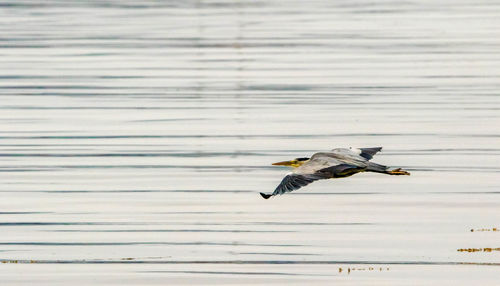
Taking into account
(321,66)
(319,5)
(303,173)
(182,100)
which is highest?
(319,5)

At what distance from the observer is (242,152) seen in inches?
435

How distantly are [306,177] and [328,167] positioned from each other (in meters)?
0.38

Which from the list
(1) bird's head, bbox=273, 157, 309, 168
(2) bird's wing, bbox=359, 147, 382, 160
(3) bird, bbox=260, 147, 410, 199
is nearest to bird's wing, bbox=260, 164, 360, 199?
(3) bird, bbox=260, 147, 410, 199

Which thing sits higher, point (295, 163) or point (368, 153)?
point (368, 153)

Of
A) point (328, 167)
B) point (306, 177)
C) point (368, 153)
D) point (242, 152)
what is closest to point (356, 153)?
point (368, 153)

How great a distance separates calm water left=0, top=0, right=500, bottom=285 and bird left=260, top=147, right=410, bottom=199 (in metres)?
0.22

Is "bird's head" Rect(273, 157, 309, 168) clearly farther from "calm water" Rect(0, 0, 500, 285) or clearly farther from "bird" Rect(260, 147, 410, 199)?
"calm water" Rect(0, 0, 500, 285)

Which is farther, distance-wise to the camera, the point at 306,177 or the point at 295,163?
the point at 295,163

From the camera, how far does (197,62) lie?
56.9ft

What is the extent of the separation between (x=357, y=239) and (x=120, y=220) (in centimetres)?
147

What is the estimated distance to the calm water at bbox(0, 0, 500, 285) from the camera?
24.9 feet

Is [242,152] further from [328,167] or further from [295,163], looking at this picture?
[328,167]

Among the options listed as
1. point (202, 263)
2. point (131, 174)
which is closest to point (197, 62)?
point (131, 174)

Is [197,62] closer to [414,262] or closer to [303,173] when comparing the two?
[303,173]
